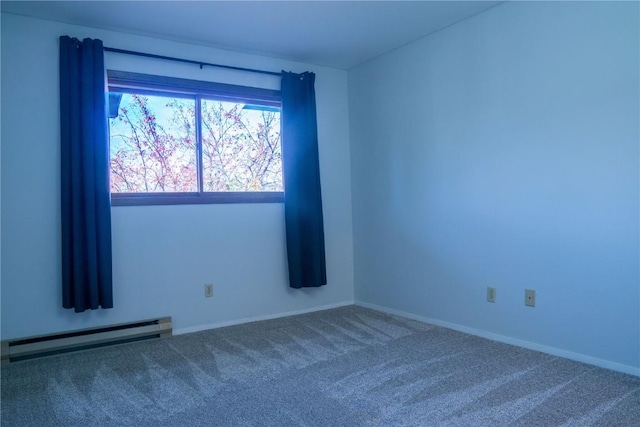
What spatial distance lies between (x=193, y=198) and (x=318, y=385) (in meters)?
1.83

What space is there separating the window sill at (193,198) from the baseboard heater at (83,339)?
35.0 inches

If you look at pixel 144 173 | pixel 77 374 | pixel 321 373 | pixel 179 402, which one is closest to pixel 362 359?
pixel 321 373

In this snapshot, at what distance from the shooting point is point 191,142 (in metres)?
3.47

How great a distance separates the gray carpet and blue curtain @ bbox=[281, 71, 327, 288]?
75cm

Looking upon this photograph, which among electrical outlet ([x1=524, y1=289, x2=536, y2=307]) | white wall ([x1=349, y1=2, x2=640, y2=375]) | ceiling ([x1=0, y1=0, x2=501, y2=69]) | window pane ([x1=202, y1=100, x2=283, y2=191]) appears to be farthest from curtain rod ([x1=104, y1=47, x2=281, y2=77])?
electrical outlet ([x1=524, y1=289, x2=536, y2=307])

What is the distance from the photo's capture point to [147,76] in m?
3.22

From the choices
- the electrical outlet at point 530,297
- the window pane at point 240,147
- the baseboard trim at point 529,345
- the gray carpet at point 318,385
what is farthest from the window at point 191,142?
the electrical outlet at point 530,297

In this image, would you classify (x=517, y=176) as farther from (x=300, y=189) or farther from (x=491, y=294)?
(x=300, y=189)

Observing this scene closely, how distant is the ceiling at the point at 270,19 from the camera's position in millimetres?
2756

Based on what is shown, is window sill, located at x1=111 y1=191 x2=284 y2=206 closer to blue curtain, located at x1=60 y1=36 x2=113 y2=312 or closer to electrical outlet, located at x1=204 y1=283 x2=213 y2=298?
blue curtain, located at x1=60 y1=36 x2=113 y2=312

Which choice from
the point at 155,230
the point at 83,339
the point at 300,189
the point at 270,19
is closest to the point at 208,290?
the point at 155,230

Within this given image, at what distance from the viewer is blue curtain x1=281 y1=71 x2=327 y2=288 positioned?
3707 millimetres

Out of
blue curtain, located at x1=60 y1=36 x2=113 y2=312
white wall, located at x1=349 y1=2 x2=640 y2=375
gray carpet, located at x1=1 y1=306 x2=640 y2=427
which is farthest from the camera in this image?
blue curtain, located at x1=60 y1=36 x2=113 y2=312

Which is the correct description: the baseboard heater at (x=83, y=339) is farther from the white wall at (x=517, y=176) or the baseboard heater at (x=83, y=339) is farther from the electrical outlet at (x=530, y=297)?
the electrical outlet at (x=530, y=297)
